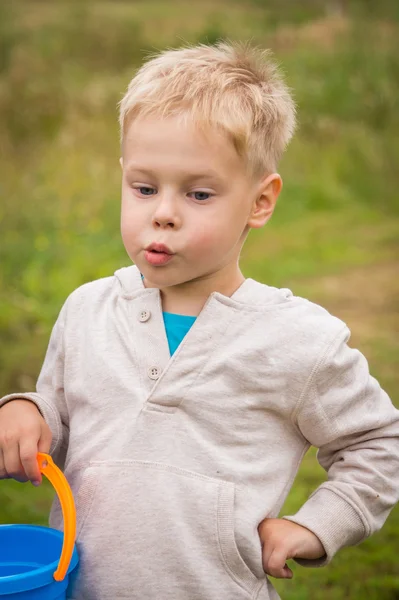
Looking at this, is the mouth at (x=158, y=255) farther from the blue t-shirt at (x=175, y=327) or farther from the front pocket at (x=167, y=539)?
the front pocket at (x=167, y=539)

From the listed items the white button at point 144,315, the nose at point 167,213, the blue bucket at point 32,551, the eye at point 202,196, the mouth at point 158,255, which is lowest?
the blue bucket at point 32,551

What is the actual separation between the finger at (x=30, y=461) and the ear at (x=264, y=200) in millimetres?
578

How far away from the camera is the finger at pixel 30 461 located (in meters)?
1.74

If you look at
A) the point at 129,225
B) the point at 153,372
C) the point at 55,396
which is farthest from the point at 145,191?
A: the point at 55,396

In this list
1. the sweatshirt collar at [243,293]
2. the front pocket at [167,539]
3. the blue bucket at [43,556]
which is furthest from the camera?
the sweatshirt collar at [243,293]

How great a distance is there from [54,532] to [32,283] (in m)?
2.75

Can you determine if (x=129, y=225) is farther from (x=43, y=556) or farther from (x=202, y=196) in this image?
(x=43, y=556)

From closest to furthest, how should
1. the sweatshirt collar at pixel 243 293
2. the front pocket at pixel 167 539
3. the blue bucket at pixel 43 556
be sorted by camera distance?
the blue bucket at pixel 43 556, the front pocket at pixel 167 539, the sweatshirt collar at pixel 243 293

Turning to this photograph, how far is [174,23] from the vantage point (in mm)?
7020

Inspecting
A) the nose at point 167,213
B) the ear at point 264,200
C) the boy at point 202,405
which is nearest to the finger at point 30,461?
the boy at point 202,405

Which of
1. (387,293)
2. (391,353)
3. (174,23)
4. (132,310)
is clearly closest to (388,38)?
(174,23)

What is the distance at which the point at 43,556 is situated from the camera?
1.78 metres

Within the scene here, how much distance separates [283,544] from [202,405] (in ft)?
0.91

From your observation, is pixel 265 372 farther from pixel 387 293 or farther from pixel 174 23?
pixel 174 23
